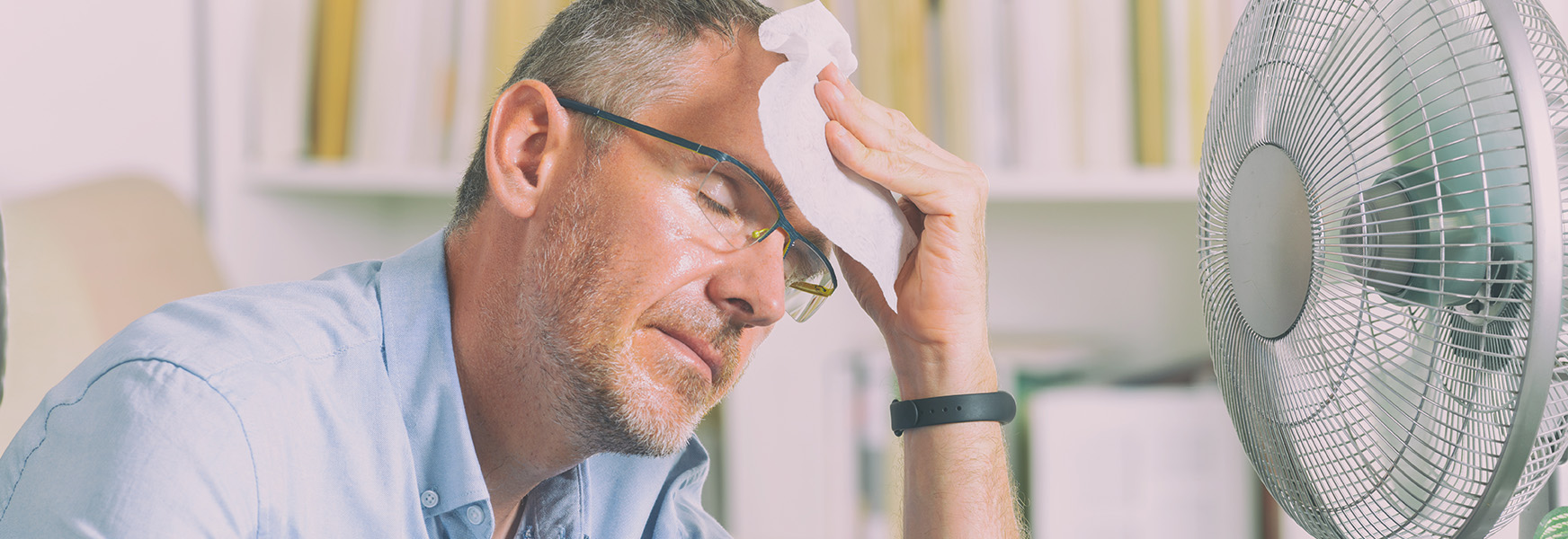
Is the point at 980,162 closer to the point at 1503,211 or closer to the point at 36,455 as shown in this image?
the point at 1503,211

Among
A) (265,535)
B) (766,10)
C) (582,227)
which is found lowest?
(265,535)

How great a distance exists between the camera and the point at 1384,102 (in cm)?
60

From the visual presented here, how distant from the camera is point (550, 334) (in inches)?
34.5

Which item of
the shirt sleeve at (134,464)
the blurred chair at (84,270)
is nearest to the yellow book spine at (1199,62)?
the shirt sleeve at (134,464)

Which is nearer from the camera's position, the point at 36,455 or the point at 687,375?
the point at 36,455

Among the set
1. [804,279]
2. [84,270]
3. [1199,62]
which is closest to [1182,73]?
[1199,62]

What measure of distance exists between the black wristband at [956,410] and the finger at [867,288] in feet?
0.28

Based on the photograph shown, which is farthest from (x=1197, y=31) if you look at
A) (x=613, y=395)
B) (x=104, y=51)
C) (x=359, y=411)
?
(x=104, y=51)

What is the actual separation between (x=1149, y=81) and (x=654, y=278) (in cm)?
85

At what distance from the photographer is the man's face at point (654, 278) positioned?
2.77 ft

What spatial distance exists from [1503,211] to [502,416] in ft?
2.37

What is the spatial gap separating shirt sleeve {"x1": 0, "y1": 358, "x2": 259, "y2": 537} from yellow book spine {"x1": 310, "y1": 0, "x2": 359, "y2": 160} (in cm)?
110

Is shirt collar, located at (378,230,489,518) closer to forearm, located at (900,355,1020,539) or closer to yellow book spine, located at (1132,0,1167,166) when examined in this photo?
forearm, located at (900,355,1020,539)

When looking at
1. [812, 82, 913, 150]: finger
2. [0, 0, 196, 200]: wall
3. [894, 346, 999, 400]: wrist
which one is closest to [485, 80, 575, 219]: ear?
[812, 82, 913, 150]: finger
